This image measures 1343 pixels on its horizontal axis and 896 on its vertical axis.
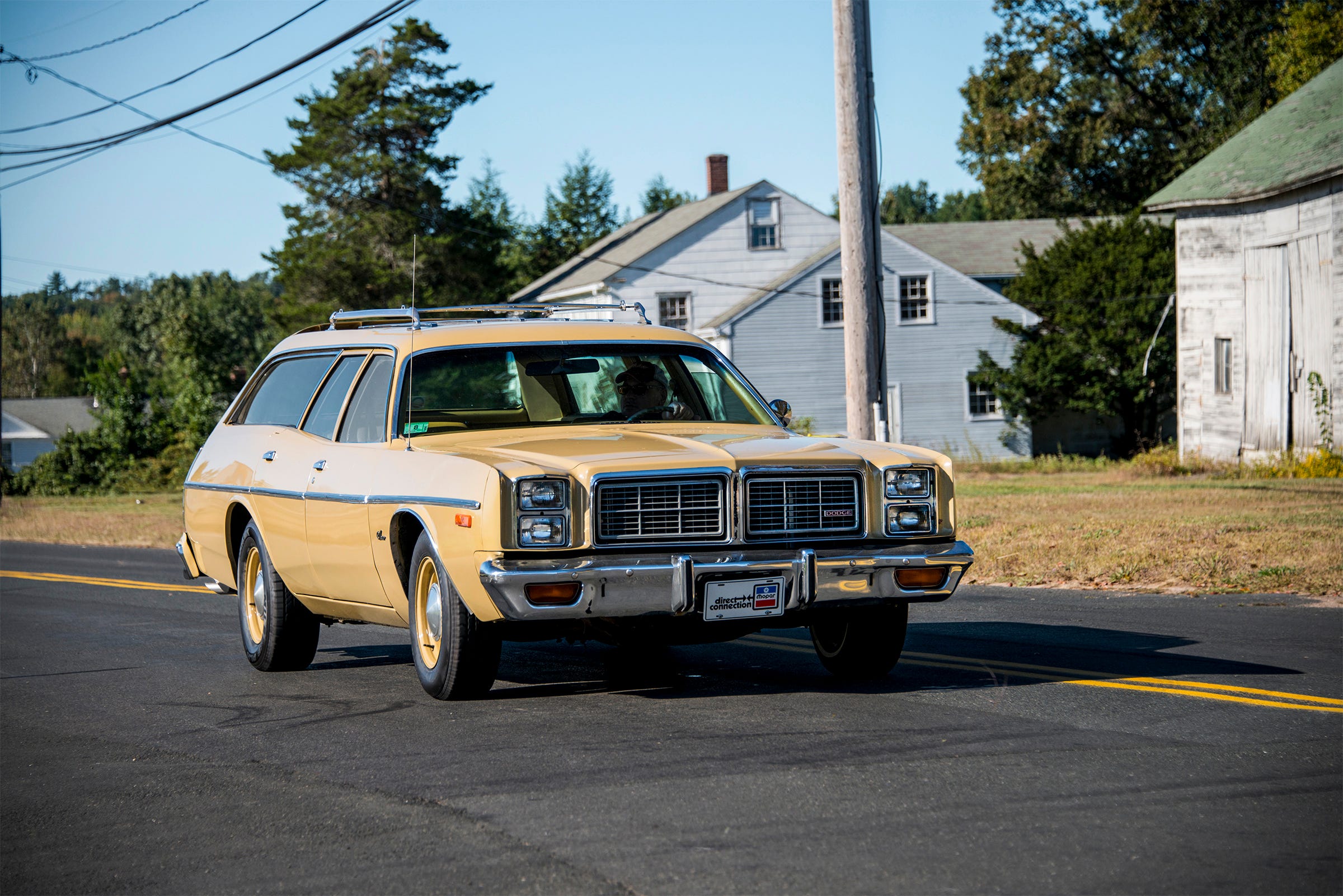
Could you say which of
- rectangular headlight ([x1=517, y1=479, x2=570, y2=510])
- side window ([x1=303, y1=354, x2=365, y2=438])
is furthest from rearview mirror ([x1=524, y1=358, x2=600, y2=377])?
rectangular headlight ([x1=517, y1=479, x2=570, y2=510])

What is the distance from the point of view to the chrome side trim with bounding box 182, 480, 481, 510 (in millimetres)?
6590

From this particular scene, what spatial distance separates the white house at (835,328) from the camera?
4247 centimetres

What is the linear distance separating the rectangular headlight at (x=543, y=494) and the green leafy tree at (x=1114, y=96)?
1933 inches

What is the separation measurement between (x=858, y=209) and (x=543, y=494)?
7.58 meters

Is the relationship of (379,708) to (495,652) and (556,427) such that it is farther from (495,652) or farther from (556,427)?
(556,427)

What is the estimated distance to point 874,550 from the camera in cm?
679

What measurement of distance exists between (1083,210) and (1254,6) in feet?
30.5

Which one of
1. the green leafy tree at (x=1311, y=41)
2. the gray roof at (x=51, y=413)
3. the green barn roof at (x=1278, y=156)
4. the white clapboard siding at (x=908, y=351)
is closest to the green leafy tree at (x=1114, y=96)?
the green leafy tree at (x=1311, y=41)

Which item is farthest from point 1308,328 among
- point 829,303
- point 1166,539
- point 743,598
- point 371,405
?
point 743,598

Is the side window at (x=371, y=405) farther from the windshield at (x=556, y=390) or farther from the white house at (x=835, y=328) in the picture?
the white house at (x=835, y=328)

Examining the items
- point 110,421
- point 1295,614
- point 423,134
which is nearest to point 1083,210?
point 423,134

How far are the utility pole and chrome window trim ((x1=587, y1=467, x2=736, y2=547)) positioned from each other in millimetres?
6687

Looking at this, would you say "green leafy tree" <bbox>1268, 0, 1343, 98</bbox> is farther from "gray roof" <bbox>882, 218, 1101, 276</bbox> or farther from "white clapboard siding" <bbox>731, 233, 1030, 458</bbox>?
"white clapboard siding" <bbox>731, 233, 1030, 458</bbox>

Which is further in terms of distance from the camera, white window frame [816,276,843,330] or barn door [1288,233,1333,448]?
white window frame [816,276,843,330]
